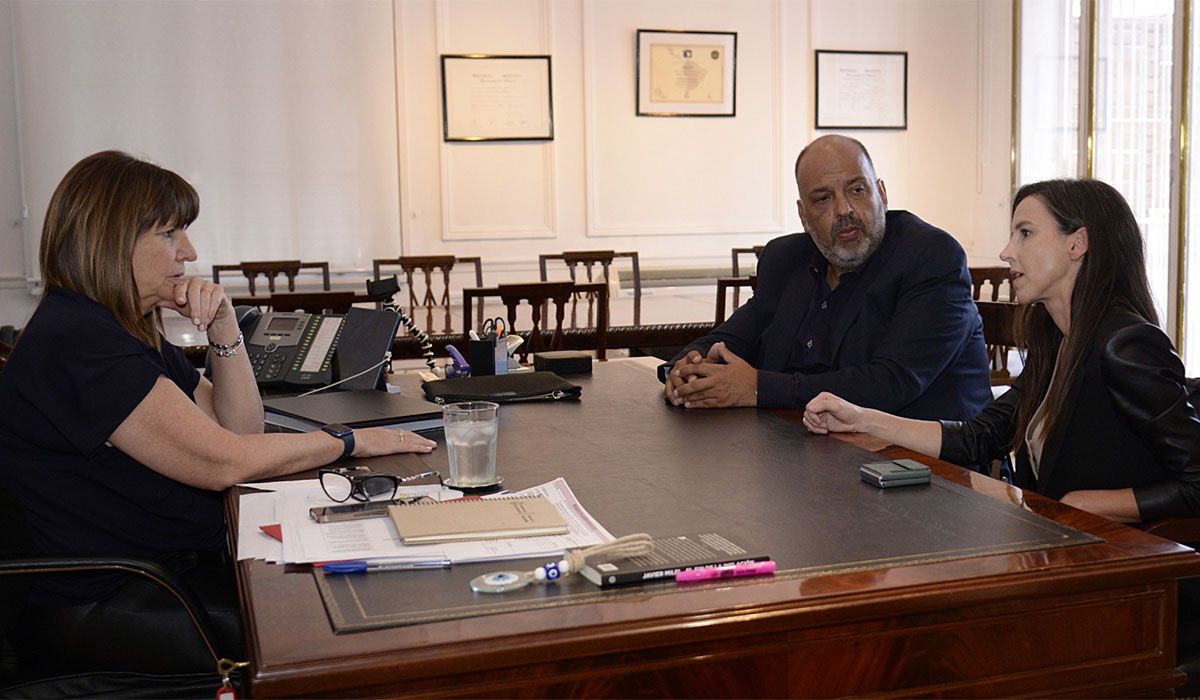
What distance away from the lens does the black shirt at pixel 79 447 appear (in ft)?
5.86

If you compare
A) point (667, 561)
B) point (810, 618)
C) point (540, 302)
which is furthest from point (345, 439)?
point (540, 302)

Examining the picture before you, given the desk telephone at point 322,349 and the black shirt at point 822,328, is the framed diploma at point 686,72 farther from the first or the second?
the black shirt at point 822,328

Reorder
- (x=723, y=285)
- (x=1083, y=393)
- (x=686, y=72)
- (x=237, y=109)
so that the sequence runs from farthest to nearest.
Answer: (x=686, y=72) < (x=237, y=109) < (x=723, y=285) < (x=1083, y=393)

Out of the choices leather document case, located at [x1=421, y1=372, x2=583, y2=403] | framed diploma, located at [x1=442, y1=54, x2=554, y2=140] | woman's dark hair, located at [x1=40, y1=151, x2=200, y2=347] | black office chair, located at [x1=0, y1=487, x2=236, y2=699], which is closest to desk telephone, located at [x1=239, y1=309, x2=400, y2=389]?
leather document case, located at [x1=421, y1=372, x2=583, y2=403]

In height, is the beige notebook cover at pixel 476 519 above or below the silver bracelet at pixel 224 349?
below

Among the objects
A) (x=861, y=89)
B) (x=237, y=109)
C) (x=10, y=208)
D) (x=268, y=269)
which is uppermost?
(x=861, y=89)

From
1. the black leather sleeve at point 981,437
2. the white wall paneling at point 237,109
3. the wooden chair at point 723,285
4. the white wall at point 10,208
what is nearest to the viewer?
the black leather sleeve at point 981,437

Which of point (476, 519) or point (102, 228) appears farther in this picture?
point (102, 228)

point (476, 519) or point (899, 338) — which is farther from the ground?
point (899, 338)

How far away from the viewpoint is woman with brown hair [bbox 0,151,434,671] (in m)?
1.76

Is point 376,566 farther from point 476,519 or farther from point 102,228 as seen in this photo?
point 102,228

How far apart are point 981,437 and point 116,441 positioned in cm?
153

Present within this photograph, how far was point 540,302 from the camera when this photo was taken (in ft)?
14.0

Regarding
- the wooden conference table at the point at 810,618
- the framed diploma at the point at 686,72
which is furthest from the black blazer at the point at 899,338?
the framed diploma at the point at 686,72
